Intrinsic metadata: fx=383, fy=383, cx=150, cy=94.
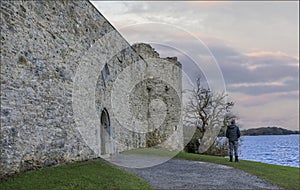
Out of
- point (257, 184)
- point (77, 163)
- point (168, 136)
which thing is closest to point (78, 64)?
point (77, 163)

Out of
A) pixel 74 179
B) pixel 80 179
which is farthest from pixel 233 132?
pixel 74 179

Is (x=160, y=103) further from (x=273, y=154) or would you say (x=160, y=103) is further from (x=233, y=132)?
(x=273, y=154)

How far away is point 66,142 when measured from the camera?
1022 cm

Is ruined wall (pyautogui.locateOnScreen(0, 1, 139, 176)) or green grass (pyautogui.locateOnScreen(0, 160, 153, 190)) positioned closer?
green grass (pyautogui.locateOnScreen(0, 160, 153, 190))

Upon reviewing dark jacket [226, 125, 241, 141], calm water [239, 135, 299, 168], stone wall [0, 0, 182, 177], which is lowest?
calm water [239, 135, 299, 168]

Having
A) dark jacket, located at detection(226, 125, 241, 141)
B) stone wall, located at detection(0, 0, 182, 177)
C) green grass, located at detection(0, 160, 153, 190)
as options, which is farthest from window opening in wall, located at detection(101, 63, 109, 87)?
dark jacket, located at detection(226, 125, 241, 141)

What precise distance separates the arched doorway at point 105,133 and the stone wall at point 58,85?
1.6 inches

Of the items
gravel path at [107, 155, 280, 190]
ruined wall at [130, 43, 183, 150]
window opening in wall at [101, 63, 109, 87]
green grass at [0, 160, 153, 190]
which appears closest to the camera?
green grass at [0, 160, 153, 190]

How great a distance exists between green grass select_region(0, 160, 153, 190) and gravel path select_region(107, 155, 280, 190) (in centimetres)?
71

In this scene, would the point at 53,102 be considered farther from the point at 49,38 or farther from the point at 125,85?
the point at 125,85

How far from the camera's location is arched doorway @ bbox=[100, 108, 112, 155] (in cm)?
1433

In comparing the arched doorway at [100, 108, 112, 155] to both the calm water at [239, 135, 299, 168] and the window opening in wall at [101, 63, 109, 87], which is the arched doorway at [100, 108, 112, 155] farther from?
the calm water at [239, 135, 299, 168]

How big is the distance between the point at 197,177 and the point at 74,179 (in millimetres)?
3790

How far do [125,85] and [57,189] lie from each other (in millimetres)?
10380
